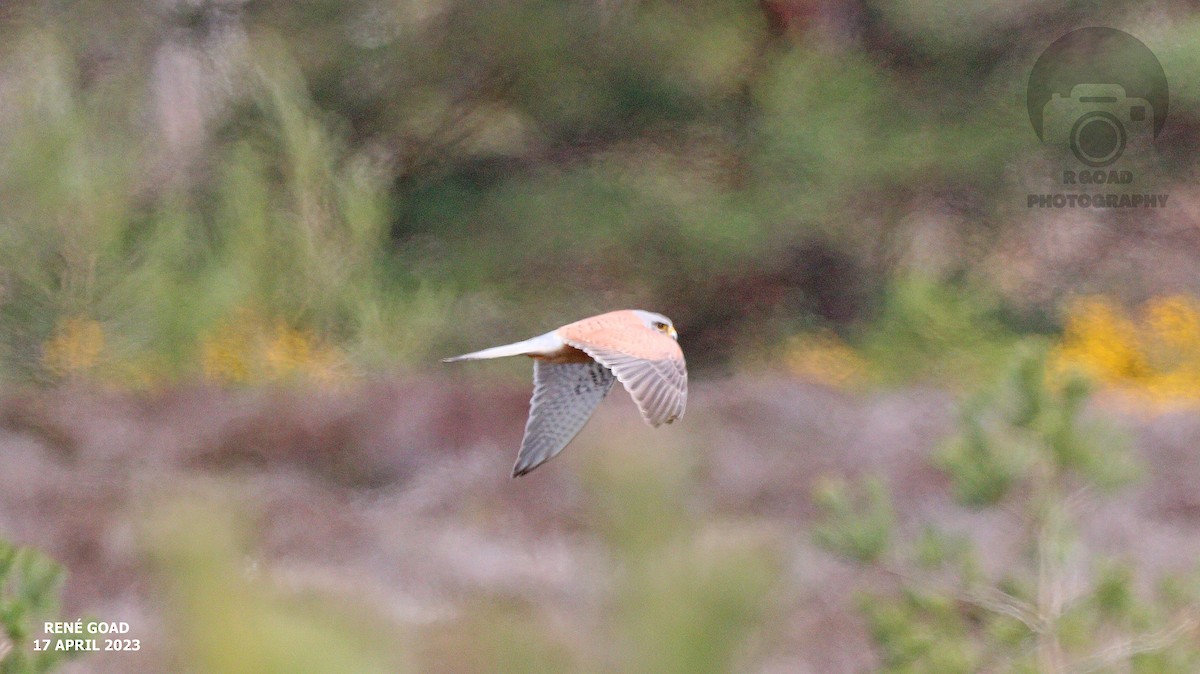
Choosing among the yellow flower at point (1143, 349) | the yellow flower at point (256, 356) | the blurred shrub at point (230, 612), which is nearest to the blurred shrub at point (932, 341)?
the yellow flower at point (1143, 349)

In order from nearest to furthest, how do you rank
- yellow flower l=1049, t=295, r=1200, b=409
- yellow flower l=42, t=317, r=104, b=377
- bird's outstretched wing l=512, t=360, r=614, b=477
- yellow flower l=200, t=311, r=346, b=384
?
bird's outstretched wing l=512, t=360, r=614, b=477
yellow flower l=42, t=317, r=104, b=377
yellow flower l=200, t=311, r=346, b=384
yellow flower l=1049, t=295, r=1200, b=409

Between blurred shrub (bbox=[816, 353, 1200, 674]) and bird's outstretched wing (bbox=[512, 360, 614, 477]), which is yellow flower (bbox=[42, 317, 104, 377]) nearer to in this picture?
bird's outstretched wing (bbox=[512, 360, 614, 477])

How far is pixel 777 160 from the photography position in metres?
7.34

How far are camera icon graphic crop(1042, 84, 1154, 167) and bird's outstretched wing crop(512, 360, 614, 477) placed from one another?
15.3 ft

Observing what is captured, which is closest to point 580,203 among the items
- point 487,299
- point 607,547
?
point 487,299

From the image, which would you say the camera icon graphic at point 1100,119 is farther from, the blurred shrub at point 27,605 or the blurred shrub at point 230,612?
the blurred shrub at point 230,612

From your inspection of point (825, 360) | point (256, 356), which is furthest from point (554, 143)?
point (256, 356)

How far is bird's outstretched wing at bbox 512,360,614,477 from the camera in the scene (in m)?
3.17

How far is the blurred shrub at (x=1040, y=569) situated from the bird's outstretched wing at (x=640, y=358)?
415 millimetres

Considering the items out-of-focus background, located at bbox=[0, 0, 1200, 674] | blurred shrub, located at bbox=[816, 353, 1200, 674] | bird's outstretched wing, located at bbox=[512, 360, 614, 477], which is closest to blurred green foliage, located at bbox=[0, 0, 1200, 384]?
out-of-focus background, located at bbox=[0, 0, 1200, 674]

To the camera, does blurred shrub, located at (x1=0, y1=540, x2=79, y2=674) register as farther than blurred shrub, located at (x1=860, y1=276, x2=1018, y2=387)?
No

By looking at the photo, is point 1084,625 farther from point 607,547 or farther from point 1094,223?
point 1094,223

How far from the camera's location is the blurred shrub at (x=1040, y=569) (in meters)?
2.33

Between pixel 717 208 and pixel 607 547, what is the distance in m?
6.71
